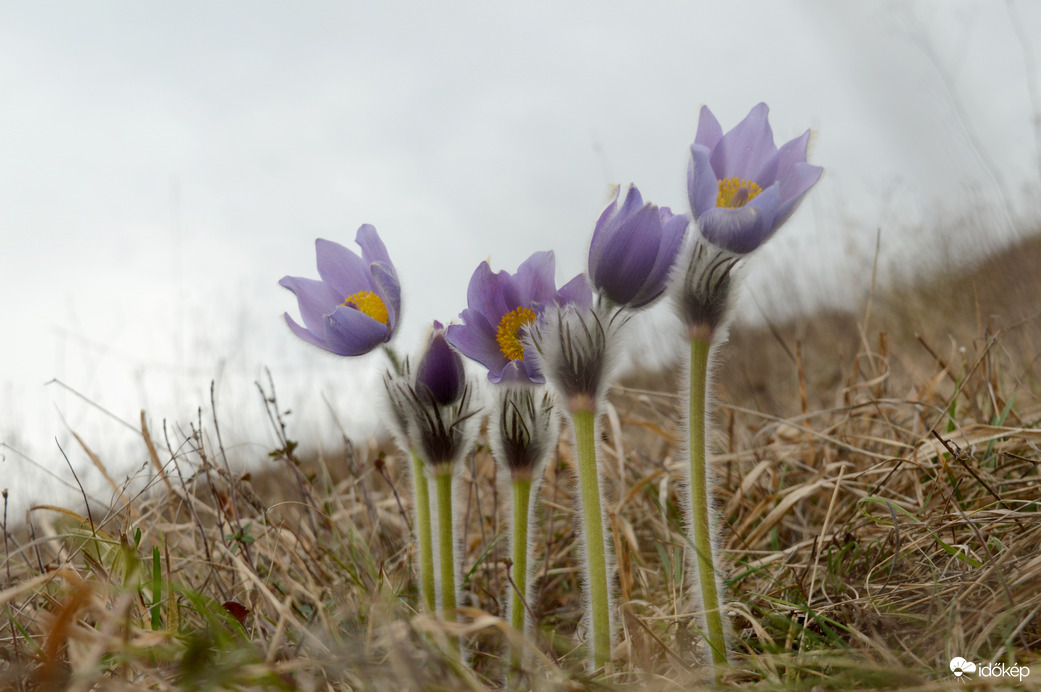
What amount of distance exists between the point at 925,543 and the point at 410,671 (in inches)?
40.7

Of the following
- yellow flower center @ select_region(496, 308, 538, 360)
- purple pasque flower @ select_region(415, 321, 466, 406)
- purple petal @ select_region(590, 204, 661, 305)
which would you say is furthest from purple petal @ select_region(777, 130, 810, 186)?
purple pasque flower @ select_region(415, 321, 466, 406)

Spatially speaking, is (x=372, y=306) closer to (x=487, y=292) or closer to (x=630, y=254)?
(x=487, y=292)

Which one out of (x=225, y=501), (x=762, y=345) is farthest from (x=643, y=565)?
(x=762, y=345)

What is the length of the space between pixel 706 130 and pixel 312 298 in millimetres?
733

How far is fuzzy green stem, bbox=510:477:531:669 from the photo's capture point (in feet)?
3.91

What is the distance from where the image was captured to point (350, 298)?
131 cm

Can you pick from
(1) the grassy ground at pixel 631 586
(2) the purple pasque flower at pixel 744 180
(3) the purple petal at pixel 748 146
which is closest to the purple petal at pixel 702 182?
(2) the purple pasque flower at pixel 744 180

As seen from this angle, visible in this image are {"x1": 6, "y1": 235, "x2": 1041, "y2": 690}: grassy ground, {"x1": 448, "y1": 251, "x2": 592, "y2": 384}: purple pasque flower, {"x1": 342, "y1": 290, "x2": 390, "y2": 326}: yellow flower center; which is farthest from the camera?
{"x1": 342, "y1": 290, "x2": 390, "y2": 326}: yellow flower center

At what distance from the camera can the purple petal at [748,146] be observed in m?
1.14

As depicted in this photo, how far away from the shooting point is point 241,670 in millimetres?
827

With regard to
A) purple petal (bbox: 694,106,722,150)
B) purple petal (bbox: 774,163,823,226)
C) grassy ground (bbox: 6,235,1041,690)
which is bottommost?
grassy ground (bbox: 6,235,1041,690)

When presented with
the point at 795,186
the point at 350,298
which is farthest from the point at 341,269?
the point at 795,186

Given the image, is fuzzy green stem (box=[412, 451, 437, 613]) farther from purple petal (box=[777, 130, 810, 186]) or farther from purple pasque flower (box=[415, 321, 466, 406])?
purple petal (box=[777, 130, 810, 186])

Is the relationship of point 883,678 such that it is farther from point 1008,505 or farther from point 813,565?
point 1008,505
